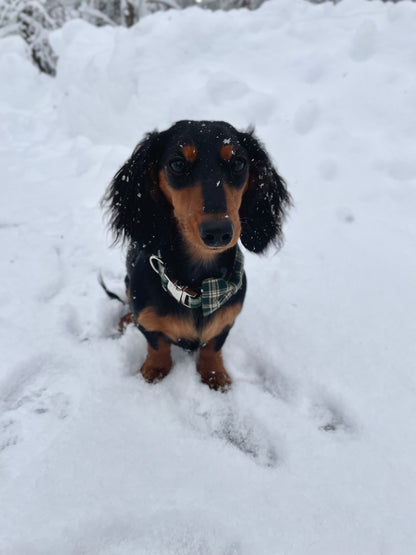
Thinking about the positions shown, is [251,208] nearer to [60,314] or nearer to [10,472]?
[60,314]

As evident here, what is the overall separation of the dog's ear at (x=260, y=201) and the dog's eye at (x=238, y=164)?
0.72 feet

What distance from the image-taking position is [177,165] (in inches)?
60.7

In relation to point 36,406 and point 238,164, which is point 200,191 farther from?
point 36,406

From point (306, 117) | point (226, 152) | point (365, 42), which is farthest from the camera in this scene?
point (365, 42)

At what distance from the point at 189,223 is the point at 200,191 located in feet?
0.46

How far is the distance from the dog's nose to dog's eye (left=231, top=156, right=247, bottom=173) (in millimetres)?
394

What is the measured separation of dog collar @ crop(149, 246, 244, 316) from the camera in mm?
1637

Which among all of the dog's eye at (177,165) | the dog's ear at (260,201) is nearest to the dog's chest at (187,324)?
the dog's ear at (260,201)

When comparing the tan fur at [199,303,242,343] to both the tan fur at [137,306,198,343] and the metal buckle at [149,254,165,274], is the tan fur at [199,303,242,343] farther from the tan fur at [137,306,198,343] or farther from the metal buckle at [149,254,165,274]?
the metal buckle at [149,254,165,274]

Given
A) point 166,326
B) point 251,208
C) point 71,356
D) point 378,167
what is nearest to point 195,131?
point 251,208

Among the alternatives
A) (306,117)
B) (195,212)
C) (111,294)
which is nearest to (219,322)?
(195,212)

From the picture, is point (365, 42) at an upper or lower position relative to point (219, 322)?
upper

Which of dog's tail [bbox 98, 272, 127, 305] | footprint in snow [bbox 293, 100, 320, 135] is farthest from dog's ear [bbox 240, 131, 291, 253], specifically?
footprint in snow [bbox 293, 100, 320, 135]

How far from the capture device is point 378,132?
3.73 meters
